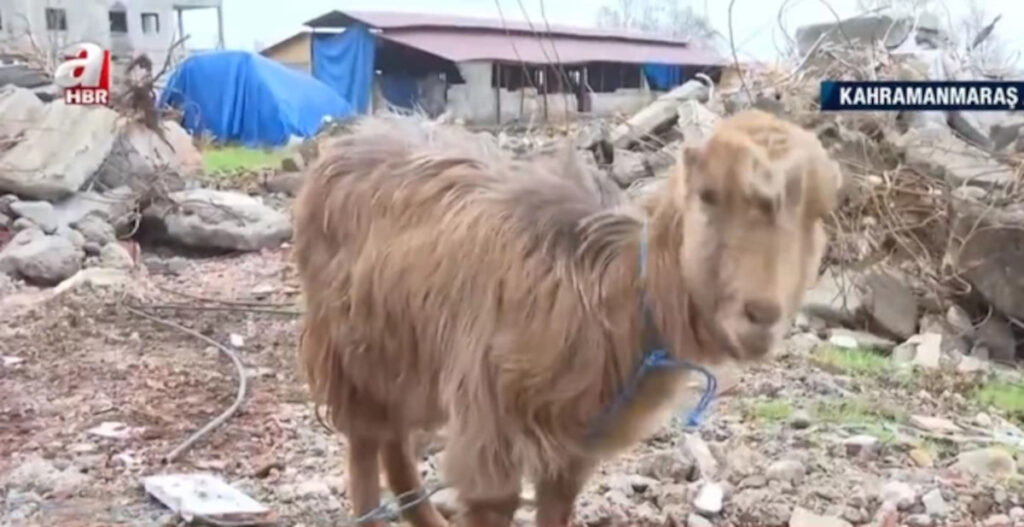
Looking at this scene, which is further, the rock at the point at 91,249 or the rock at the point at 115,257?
the rock at the point at 91,249

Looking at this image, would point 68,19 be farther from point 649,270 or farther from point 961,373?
point 649,270

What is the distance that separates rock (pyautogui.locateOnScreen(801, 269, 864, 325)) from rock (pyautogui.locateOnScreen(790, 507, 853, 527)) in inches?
172

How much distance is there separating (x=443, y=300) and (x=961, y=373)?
4.52 metres

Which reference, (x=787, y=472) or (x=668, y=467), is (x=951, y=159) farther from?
(x=668, y=467)

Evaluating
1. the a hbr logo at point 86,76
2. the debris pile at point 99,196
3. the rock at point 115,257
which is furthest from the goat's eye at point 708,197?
the a hbr logo at point 86,76

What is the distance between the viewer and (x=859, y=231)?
859 cm

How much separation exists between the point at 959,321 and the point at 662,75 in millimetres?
9317

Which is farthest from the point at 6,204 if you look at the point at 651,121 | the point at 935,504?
the point at 935,504

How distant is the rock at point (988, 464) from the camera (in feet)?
15.3

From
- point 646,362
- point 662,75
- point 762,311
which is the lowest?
point 662,75

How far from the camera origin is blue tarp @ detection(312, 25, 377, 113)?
18.6 m

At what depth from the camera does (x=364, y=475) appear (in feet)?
12.3

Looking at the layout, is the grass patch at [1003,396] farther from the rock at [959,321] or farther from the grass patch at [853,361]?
the rock at [959,321]

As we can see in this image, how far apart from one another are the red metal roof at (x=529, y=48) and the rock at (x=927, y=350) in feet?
21.5
